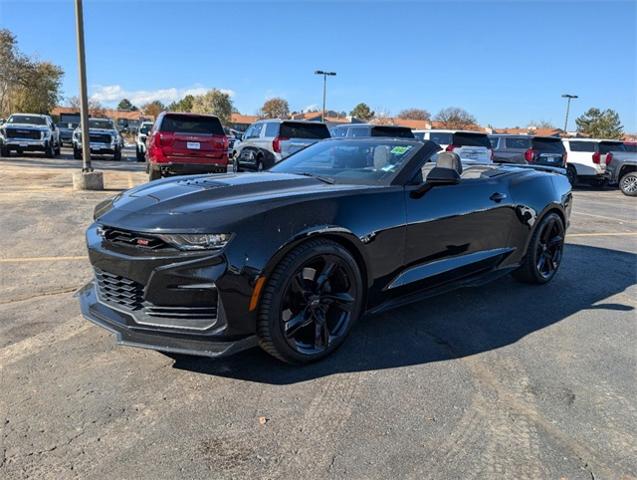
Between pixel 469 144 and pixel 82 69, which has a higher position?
pixel 82 69

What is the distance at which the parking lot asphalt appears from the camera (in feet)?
7.77

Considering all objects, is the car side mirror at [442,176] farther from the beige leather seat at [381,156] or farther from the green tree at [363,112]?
the green tree at [363,112]

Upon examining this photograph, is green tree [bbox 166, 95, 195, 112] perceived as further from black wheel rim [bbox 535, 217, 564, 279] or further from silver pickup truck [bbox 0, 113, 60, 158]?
black wheel rim [bbox 535, 217, 564, 279]

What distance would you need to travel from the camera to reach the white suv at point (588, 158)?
18.8 meters

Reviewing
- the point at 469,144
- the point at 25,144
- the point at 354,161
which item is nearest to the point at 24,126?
the point at 25,144

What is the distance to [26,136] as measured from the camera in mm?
20375

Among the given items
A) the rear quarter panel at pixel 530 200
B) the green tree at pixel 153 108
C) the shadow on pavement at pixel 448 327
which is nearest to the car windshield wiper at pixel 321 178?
the shadow on pavement at pixel 448 327

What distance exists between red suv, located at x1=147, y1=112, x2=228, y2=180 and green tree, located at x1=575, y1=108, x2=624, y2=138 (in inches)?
2505

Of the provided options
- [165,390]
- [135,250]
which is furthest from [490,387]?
[135,250]

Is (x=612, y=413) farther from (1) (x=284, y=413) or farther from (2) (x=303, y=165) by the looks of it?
(2) (x=303, y=165)

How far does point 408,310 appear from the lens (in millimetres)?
4391

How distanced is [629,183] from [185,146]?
49.7 feet

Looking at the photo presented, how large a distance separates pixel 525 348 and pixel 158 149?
974cm

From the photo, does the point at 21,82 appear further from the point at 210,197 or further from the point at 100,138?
the point at 210,197
